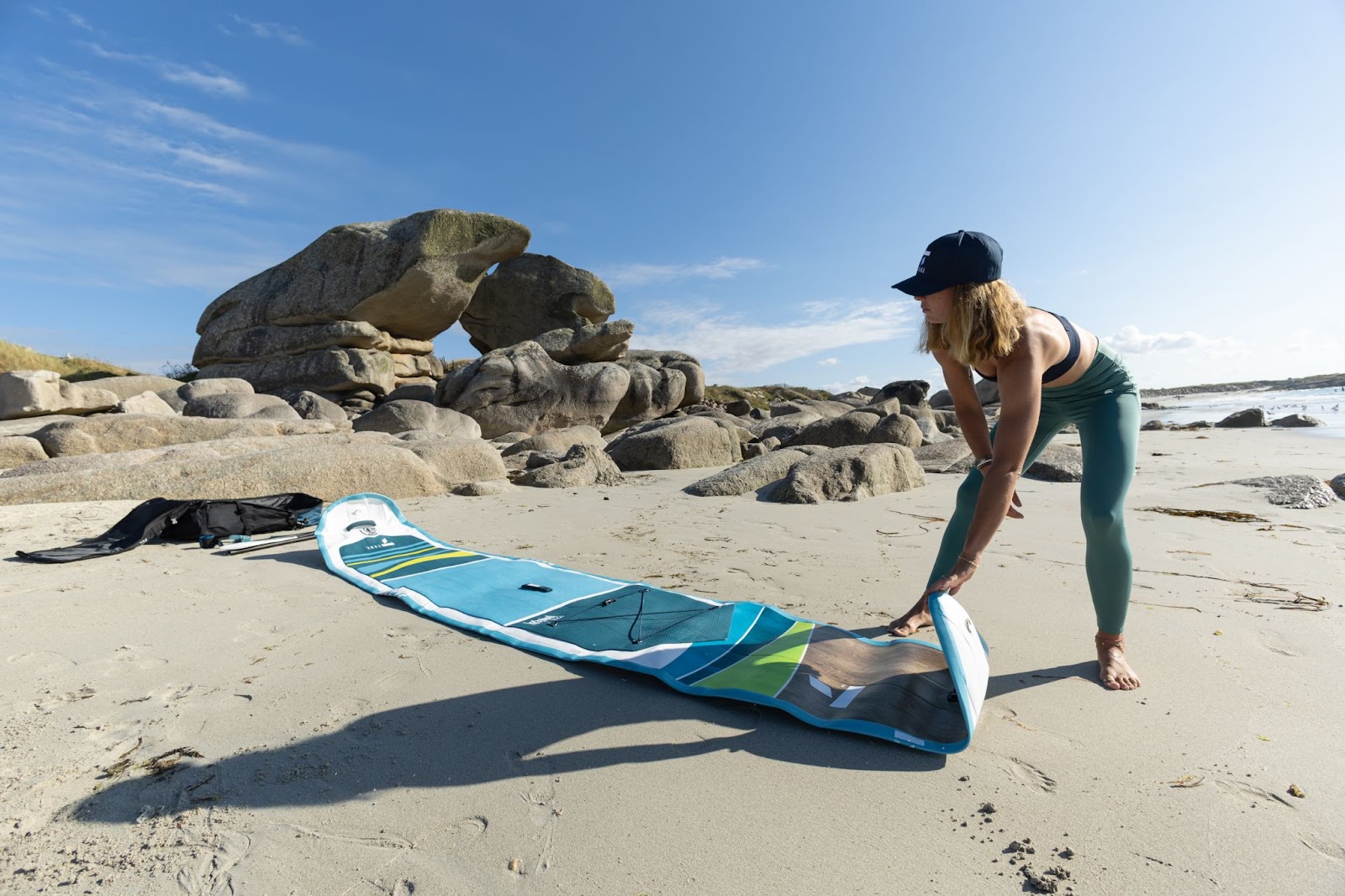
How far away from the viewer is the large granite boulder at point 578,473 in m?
6.57

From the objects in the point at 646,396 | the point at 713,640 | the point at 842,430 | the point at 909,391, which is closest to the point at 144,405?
the point at 646,396

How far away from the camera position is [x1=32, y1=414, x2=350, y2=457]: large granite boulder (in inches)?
283

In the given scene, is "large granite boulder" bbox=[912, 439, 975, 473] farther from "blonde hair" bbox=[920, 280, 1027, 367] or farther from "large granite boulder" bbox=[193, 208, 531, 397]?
"large granite boulder" bbox=[193, 208, 531, 397]

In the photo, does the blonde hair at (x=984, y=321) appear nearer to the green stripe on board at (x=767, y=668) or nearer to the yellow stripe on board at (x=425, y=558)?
the green stripe on board at (x=767, y=668)

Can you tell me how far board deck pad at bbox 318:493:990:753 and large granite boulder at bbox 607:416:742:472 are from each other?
4582mm

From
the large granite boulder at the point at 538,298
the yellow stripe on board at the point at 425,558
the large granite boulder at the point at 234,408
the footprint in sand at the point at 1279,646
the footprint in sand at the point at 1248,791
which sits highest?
the large granite boulder at the point at 538,298

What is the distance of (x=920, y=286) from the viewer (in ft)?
6.64

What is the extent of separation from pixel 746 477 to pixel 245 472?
4.09 metres

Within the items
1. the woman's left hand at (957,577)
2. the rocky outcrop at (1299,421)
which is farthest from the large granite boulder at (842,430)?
the rocky outcrop at (1299,421)

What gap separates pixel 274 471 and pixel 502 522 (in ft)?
6.70

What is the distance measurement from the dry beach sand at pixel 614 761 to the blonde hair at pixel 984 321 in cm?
104

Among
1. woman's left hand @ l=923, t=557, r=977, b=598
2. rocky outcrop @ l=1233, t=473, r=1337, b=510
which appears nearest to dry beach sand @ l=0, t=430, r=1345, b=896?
woman's left hand @ l=923, t=557, r=977, b=598

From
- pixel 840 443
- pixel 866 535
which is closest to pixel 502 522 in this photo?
pixel 866 535

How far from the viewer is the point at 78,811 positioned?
145cm
